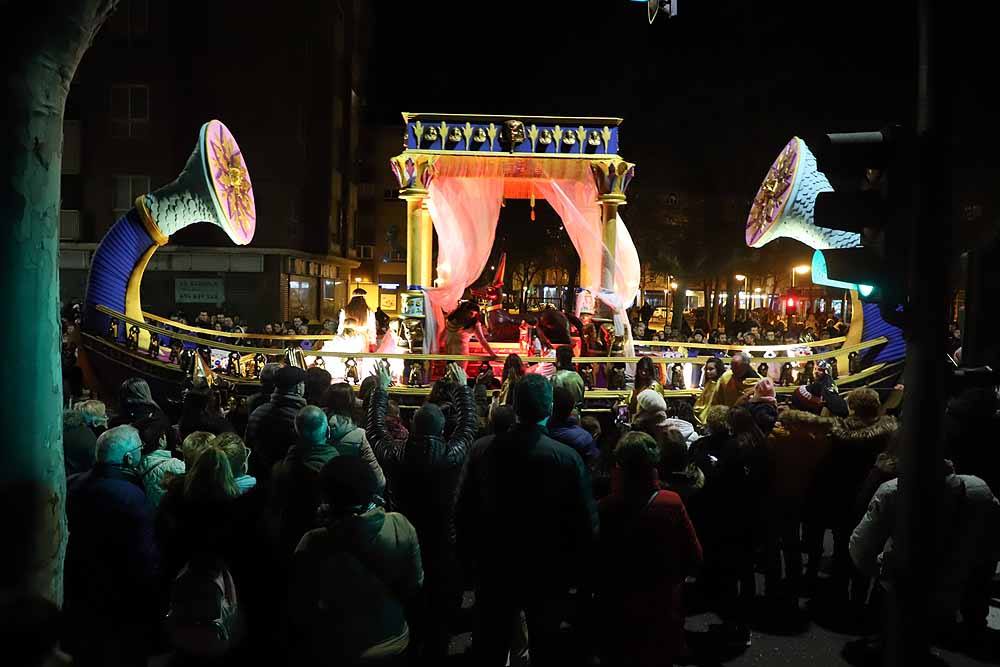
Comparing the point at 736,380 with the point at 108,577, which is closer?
the point at 108,577

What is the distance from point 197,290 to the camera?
29453 mm

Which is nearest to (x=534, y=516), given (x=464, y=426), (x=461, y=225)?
(x=464, y=426)

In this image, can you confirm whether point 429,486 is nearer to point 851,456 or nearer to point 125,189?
point 851,456

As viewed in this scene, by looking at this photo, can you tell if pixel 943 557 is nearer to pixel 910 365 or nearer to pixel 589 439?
pixel 910 365

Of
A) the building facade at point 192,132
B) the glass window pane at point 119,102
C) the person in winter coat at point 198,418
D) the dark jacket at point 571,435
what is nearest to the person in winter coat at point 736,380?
the dark jacket at point 571,435

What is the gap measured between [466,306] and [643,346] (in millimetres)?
4955

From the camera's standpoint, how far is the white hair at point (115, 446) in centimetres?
362

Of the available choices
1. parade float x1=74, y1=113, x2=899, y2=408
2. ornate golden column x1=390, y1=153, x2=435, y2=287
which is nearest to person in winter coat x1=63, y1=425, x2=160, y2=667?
parade float x1=74, y1=113, x2=899, y2=408

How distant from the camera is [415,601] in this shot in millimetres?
4648

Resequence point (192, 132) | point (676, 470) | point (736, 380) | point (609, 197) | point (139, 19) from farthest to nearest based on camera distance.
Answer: point (192, 132)
point (139, 19)
point (609, 197)
point (736, 380)
point (676, 470)

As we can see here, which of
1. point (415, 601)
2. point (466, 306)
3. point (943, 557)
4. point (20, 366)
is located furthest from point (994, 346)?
point (466, 306)

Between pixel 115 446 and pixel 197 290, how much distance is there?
91.3 feet

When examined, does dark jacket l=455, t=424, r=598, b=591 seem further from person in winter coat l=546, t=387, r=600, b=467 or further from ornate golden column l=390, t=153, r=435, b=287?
ornate golden column l=390, t=153, r=435, b=287

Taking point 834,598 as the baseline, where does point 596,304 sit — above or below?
above
